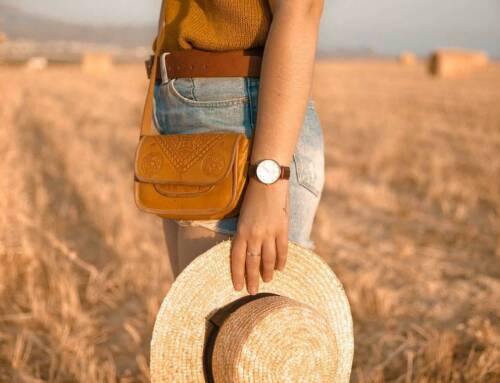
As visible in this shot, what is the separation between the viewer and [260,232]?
3.93ft

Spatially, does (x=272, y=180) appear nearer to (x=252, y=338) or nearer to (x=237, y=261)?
(x=237, y=261)

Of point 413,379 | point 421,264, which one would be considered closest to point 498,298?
point 421,264

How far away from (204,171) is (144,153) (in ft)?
0.61

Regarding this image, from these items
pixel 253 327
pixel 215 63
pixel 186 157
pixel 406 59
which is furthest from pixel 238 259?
pixel 406 59

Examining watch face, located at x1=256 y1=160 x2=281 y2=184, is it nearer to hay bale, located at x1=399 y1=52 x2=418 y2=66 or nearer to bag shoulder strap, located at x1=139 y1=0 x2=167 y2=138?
bag shoulder strap, located at x1=139 y1=0 x2=167 y2=138

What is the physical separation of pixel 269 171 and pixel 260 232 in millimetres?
130

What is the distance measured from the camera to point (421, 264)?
376cm

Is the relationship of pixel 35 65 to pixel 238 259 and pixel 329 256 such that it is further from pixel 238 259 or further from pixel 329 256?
pixel 238 259

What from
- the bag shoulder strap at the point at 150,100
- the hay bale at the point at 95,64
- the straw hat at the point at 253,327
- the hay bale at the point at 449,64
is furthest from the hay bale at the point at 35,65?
the straw hat at the point at 253,327

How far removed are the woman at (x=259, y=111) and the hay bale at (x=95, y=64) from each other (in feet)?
79.2

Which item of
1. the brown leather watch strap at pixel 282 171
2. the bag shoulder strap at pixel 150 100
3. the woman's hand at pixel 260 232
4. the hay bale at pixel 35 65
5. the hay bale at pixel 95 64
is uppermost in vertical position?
the bag shoulder strap at pixel 150 100

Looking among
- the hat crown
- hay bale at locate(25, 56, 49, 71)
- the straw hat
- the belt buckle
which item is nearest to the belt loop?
the belt buckle

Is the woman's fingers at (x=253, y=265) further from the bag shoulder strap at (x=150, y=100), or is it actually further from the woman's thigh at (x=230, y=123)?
the bag shoulder strap at (x=150, y=100)

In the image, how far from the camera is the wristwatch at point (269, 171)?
1180 millimetres
